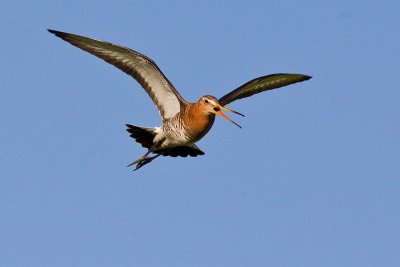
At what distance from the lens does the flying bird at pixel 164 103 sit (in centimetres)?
1867

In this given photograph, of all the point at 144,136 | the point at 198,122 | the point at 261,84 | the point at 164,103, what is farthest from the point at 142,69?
the point at 261,84

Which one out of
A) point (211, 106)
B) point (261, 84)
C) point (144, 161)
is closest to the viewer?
point (211, 106)

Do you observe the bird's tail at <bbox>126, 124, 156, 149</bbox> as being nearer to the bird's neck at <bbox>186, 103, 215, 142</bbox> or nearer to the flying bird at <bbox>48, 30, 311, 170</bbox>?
the flying bird at <bbox>48, 30, 311, 170</bbox>

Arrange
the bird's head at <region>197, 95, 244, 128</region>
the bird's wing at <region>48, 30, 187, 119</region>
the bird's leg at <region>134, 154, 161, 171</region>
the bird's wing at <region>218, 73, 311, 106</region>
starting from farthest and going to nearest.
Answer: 1. the bird's leg at <region>134, 154, 161, 171</region>
2. the bird's wing at <region>218, 73, 311, 106</region>
3. the bird's wing at <region>48, 30, 187, 119</region>
4. the bird's head at <region>197, 95, 244, 128</region>

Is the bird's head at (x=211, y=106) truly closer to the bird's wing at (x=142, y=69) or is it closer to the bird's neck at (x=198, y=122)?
the bird's neck at (x=198, y=122)

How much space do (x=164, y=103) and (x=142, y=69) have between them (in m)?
0.86

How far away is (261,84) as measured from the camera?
20.4 meters

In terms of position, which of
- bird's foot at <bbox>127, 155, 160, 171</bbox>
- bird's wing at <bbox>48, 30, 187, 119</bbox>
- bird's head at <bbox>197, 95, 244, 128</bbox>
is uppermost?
bird's wing at <bbox>48, 30, 187, 119</bbox>

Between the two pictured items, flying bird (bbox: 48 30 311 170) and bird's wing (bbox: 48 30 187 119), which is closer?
flying bird (bbox: 48 30 311 170)

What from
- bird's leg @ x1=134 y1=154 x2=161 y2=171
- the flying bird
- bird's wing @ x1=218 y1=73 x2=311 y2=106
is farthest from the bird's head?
bird's leg @ x1=134 y1=154 x2=161 y2=171

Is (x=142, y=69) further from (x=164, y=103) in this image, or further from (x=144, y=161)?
(x=144, y=161)

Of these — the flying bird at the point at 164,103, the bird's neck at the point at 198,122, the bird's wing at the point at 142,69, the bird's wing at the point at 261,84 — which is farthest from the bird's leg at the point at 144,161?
the bird's wing at the point at 261,84

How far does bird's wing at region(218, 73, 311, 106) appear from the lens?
1964cm

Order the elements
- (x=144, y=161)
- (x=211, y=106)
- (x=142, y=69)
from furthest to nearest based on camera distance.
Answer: (x=144, y=161) < (x=142, y=69) < (x=211, y=106)
